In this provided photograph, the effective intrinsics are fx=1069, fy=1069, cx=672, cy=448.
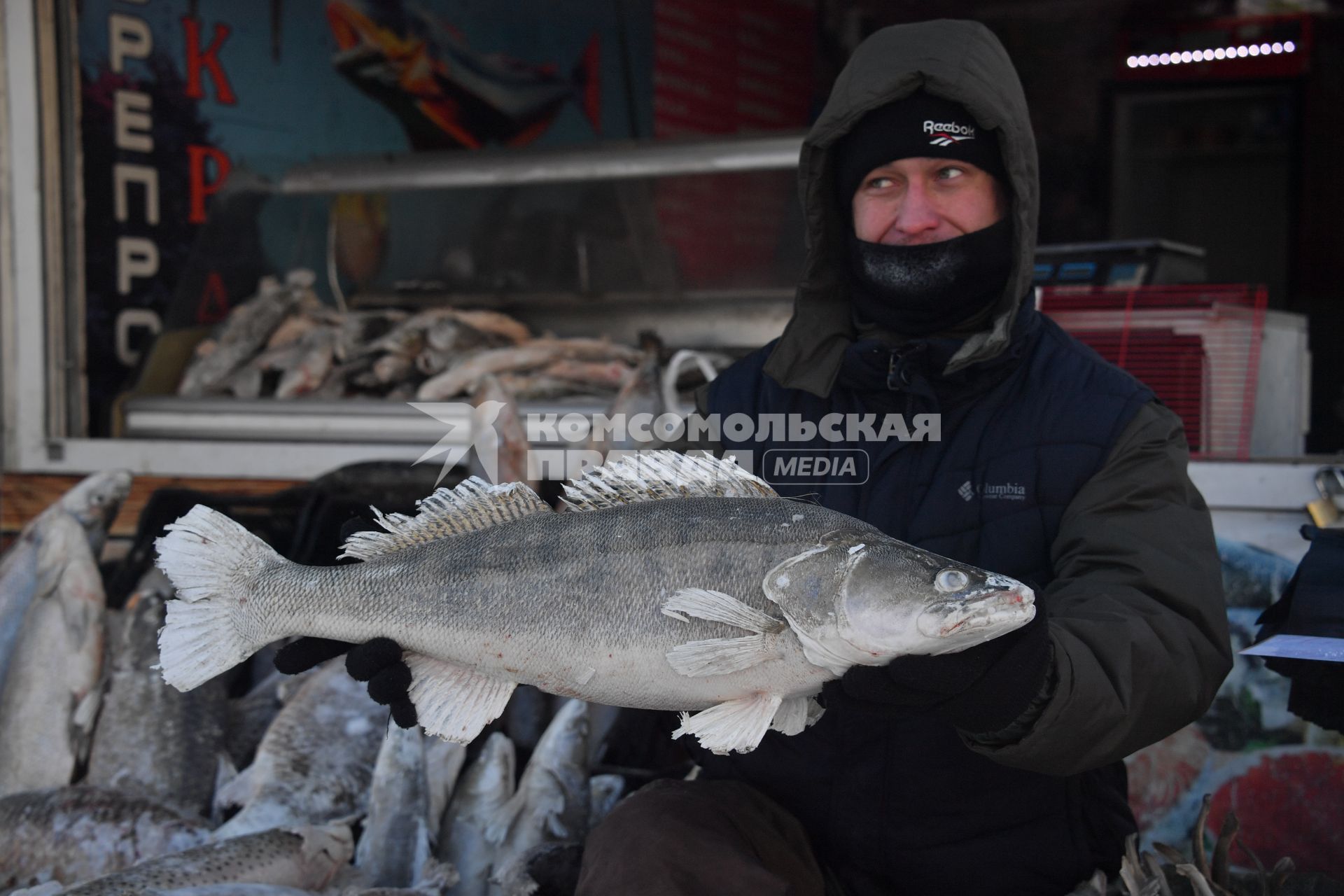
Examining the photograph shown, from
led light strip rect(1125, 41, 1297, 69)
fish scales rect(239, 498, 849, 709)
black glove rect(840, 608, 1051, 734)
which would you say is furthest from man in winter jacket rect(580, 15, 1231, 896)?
led light strip rect(1125, 41, 1297, 69)

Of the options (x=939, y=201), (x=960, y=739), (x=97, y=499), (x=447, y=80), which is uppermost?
(x=447, y=80)

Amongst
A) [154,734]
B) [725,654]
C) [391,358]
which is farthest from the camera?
[391,358]

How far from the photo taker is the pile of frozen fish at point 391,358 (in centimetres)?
456

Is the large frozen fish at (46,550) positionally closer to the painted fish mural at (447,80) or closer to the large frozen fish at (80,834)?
the large frozen fish at (80,834)

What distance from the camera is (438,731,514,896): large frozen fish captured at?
2664 millimetres

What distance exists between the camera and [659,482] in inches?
69.6

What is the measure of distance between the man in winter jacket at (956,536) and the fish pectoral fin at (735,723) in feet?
0.35

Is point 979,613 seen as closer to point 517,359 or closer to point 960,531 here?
point 960,531

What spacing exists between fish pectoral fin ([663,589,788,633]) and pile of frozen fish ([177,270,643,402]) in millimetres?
2928

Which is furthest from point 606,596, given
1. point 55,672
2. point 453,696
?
point 55,672

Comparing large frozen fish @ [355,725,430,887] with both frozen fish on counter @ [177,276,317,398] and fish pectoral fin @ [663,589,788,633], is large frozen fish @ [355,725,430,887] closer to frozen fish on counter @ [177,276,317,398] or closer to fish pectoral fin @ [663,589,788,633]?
fish pectoral fin @ [663,589,788,633]

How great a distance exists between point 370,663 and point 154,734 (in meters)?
1.74

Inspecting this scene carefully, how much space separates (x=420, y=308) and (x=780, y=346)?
3.69m

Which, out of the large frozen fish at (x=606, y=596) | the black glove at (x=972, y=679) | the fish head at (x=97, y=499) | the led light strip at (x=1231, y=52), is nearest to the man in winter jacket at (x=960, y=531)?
the black glove at (x=972, y=679)
